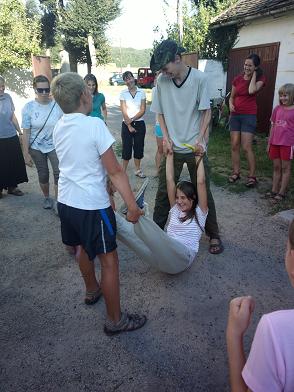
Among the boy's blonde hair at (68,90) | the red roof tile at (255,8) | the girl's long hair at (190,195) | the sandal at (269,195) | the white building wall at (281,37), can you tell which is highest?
the red roof tile at (255,8)

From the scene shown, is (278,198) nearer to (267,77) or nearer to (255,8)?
(267,77)

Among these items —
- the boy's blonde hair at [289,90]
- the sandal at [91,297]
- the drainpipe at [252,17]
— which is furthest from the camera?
the drainpipe at [252,17]

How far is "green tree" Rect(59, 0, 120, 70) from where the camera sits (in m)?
23.8

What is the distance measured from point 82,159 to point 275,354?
151 cm

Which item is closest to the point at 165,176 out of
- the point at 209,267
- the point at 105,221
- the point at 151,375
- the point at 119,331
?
the point at 209,267

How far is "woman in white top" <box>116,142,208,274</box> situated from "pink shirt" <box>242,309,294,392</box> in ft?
4.87

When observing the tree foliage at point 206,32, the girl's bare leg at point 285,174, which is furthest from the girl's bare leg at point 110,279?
the tree foliage at point 206,32

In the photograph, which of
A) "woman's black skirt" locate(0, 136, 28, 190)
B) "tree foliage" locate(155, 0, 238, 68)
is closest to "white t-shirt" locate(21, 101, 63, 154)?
"woman's black skirt" locate(0, 136, 28, 190)

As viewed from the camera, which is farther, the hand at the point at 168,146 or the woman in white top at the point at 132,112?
the woman in white top at the point at 132,112

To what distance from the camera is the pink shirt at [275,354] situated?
3.14 ft

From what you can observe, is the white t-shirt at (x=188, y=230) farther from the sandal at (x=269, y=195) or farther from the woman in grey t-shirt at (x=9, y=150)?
the woman in grey t-shirt at (x=9, y=150)

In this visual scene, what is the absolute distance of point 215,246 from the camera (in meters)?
3.49

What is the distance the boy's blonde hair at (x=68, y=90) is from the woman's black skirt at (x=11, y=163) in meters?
3.46

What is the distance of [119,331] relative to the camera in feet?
8.07
